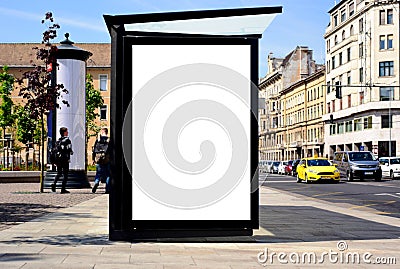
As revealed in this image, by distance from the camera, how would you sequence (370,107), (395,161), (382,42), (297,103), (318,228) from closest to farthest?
1. (318,228)
2. (395,161)
3. (370,107)
4. (382,42)
5. (297,103)

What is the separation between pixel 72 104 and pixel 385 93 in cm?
5284

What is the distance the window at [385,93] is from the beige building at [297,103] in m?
19.6

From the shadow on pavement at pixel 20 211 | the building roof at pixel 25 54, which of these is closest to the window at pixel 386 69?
the building roof at pixel 25 54

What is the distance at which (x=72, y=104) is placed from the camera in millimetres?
22656

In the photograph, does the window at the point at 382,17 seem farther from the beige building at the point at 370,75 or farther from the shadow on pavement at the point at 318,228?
the shadow on pavement at the point at 318,228

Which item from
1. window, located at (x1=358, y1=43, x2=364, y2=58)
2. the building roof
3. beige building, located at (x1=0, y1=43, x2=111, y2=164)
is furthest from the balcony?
the building roof

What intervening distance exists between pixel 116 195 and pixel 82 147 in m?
14.6

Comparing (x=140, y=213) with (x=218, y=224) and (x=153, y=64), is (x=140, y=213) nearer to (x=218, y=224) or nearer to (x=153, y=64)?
(x=218, y=224)

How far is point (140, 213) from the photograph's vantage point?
28.5ft

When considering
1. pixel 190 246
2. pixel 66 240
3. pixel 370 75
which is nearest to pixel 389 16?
pixel 370 75

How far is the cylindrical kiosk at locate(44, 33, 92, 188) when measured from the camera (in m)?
22.5

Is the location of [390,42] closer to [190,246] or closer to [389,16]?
[389,16]

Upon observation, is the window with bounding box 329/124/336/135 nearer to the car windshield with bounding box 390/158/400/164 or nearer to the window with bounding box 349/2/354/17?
the window with bounding box 349/2/354/17

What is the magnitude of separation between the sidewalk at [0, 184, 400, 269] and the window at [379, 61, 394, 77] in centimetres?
6085
